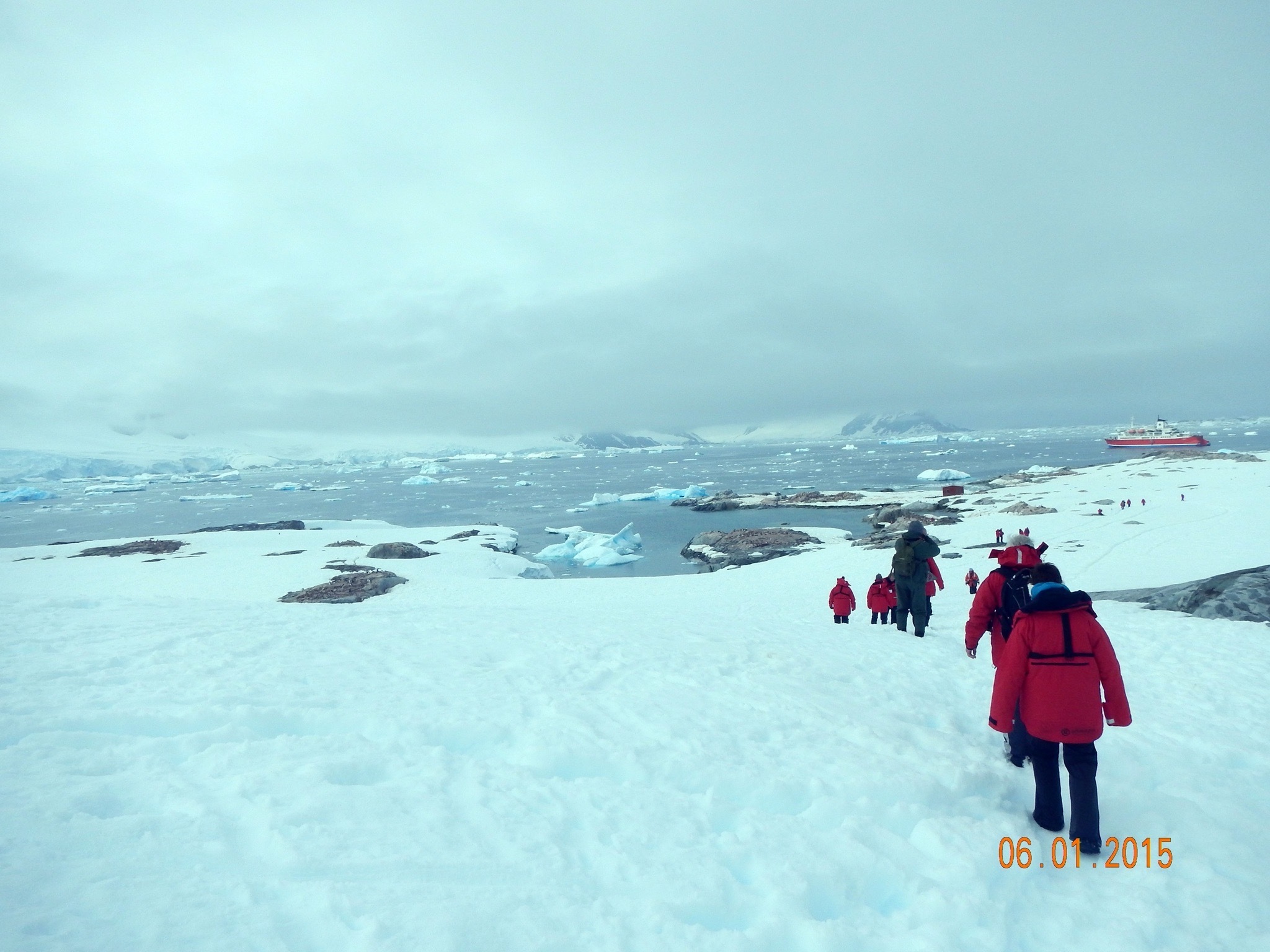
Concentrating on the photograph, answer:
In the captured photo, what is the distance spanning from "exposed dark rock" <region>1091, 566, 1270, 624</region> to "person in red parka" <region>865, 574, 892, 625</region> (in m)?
4.84

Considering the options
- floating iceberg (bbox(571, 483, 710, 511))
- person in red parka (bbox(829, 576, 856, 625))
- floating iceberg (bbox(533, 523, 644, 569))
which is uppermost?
person in red parka (bbox(829, 576, 856, 625))

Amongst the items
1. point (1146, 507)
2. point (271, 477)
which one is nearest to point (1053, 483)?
point (1146, 507)

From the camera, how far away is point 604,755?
4949mm

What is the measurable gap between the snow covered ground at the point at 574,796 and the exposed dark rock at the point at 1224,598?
129 centimetres

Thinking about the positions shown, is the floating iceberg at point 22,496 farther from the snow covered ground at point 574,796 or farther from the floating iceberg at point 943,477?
the floating iceberg at point 943,477

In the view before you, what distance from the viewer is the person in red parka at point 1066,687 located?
3883 mm

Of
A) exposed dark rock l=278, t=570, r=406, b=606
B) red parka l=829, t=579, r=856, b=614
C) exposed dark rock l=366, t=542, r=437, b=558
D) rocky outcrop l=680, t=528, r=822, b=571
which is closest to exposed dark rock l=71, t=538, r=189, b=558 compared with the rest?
exposed dark rock l=366, t=542, r=437, b=558

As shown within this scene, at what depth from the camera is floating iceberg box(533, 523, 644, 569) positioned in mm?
35531

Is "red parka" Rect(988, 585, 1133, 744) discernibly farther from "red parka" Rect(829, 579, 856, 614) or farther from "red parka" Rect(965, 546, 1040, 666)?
"red parka" Rect(829, 579, 856, 614)

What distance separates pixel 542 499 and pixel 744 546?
43521 mm

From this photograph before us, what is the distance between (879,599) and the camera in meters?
12.0

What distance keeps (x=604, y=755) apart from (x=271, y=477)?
547 feet

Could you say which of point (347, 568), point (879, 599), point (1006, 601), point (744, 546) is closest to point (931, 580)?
point (879, 599)

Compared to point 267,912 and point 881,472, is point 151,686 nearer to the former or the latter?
point 267,912
